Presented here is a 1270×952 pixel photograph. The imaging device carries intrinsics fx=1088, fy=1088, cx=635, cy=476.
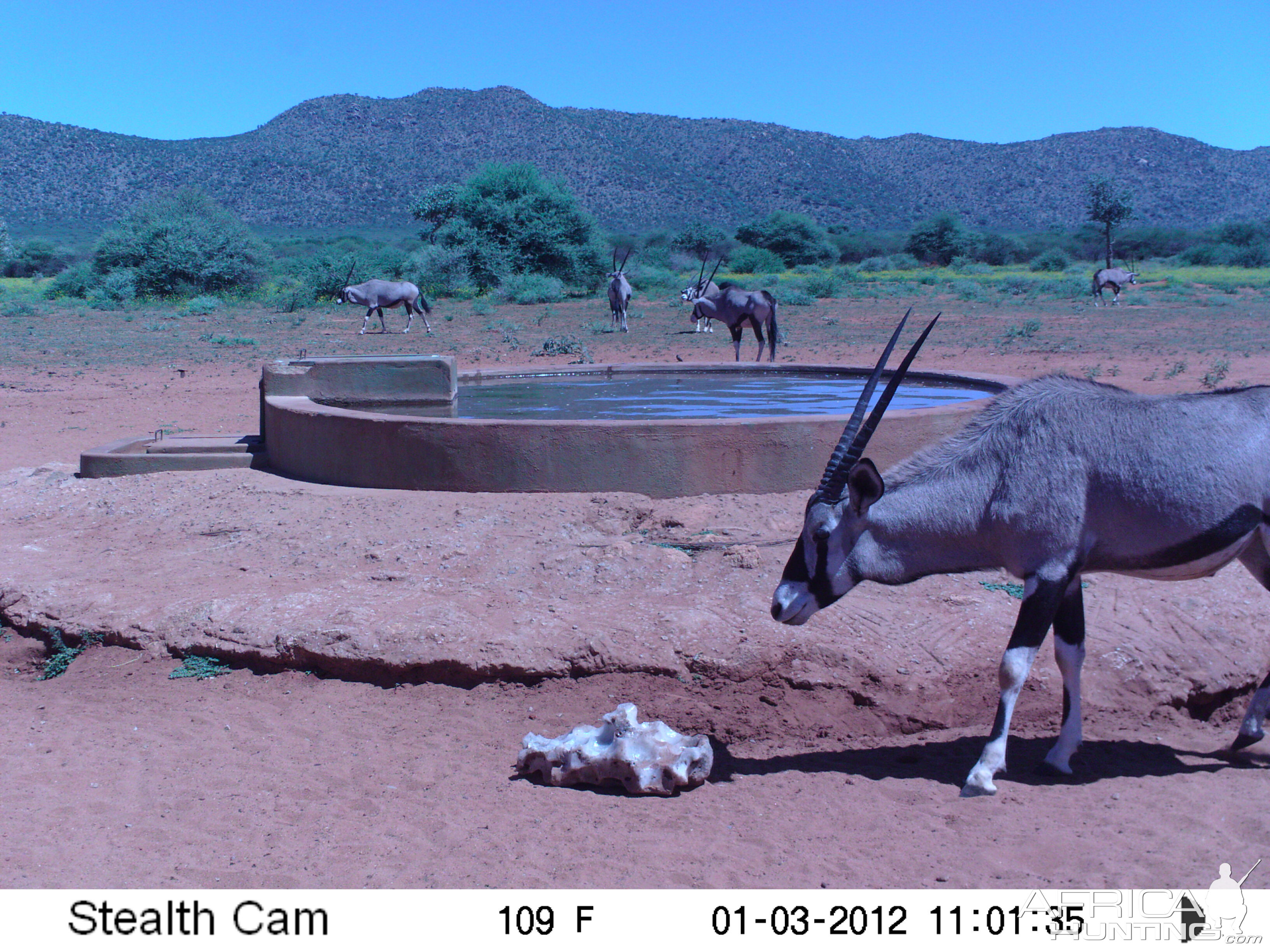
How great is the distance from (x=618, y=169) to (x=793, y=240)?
101 ft

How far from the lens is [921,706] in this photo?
14.6 feet

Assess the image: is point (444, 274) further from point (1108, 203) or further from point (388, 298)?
point (1108, 203)

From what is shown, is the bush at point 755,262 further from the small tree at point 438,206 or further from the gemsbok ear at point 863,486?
the gemsbok ear at point 863,486

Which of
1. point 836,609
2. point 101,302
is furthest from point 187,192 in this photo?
point 836,609

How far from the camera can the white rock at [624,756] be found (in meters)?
3.76

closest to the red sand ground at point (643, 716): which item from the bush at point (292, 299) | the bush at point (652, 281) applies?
the bush at point (292, 299)

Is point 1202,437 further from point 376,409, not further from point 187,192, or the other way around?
point 187,192

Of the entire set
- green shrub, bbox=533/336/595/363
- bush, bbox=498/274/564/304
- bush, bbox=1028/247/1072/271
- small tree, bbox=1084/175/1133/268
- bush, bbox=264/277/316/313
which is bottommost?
green shrub, bbox=533/336/595/363

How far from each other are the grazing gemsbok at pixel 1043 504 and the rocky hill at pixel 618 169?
70.8 meters

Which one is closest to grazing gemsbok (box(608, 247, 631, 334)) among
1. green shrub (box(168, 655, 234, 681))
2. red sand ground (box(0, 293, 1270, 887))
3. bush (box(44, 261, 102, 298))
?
red sand ground (box(0, 293, 1270, 887))

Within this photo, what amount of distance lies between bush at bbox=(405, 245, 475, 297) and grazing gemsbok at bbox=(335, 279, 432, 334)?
8.34m

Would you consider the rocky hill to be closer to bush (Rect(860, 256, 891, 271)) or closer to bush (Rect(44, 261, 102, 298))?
bush (Rect(860, 256, 891, 271))

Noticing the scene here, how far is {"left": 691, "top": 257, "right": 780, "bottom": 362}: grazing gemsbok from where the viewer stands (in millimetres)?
16734

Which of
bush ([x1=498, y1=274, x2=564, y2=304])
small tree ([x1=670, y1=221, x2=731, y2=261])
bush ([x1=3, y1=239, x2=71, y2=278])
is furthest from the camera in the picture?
bush ([x1=3, y1=239, x2=71, y2=278])
